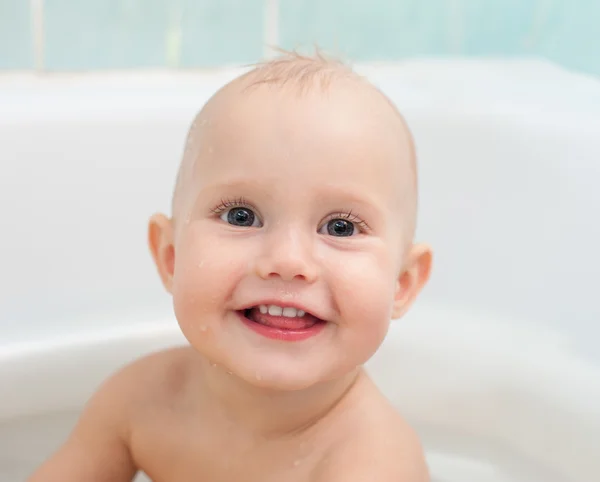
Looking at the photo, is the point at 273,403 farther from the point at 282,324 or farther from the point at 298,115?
the point at 298,115

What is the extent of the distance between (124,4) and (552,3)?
25.1 inches

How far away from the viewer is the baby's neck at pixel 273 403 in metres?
0.80

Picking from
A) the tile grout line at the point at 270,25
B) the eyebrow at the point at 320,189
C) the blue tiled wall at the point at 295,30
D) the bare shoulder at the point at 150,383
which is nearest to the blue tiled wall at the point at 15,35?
the blue tiled wall at the point at 295,30

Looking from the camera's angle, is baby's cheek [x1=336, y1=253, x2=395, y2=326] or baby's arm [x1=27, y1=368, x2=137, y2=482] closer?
baby's cheek [x1=336, y1=253, x2=395, y2=326]

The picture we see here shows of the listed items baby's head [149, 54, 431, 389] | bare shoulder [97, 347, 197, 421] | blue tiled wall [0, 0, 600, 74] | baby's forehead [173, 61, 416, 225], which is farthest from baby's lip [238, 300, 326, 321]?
blue tiled wall [0, 0, 600, 74]

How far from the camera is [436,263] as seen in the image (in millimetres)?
1301

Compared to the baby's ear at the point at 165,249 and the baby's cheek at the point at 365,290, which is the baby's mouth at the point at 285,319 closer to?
the baby's cheek at the point at 365,290

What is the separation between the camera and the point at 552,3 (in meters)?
1.45

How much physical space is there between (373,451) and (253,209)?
24 cm

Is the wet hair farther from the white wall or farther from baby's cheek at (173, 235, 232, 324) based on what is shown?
the white wall

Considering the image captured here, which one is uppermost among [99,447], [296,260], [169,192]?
[296,260]

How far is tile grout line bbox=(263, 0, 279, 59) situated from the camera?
138 cm

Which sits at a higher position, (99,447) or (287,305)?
(287,305)

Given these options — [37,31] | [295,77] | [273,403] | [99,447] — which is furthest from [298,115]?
[37,31]
